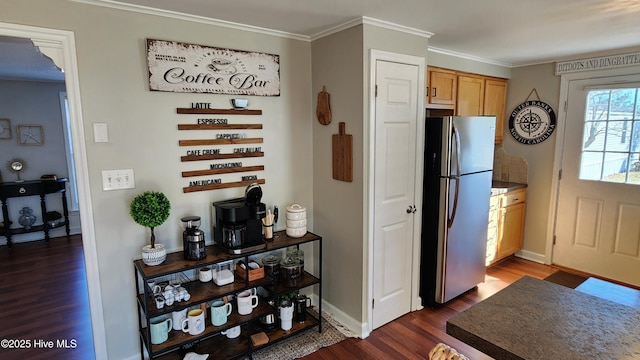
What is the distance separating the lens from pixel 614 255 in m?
3.44

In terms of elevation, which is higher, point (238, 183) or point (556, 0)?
point (556, 0)

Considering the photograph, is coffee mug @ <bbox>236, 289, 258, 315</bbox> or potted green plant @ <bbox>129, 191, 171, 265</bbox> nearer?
potted green plant @ <bbox>129, 191, 171, 265</bbox>

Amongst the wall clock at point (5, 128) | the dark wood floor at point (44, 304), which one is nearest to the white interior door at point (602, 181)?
the dark wood floor at point (44, 304)

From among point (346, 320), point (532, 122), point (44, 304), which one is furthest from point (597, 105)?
point (44, 304)

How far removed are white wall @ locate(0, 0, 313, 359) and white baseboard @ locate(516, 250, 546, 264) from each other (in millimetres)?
3459

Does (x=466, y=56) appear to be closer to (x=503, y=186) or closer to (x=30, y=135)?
(x=503, y=186)

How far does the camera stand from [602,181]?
3.46 metres

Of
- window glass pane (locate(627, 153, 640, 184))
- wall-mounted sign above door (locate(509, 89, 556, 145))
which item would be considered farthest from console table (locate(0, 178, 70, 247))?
window glass pane (locate(627, 153, 640, 184))

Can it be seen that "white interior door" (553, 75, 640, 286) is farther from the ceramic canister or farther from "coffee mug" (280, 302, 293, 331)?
"coffee mug" (280, 302, 293, 331)

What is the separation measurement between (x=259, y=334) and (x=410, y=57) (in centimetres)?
227

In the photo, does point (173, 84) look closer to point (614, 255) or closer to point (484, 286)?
point (484, 286)

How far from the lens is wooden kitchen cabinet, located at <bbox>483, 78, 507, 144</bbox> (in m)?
3.78

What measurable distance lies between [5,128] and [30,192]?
93 cm

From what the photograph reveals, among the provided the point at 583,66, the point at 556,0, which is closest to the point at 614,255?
the point at 583,66
